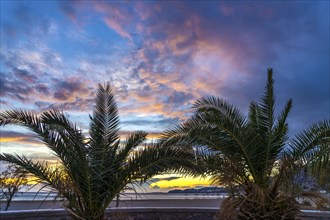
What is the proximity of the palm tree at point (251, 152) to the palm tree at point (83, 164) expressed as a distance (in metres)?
0.62

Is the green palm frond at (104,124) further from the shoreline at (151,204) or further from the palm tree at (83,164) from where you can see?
the shoreline at (151,204)

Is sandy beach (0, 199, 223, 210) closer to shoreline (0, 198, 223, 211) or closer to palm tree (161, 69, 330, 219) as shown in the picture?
shoreline (0, 198, 223, 211)

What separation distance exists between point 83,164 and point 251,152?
166 inches

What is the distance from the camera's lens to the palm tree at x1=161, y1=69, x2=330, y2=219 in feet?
27.8

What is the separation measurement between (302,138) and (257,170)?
1.41 meters

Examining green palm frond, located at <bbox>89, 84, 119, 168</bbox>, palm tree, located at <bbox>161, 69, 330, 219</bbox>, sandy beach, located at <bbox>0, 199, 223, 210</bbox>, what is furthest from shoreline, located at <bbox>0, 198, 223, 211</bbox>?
green palm frond, located at <bbox>89, 84, 119, 168</bbox>

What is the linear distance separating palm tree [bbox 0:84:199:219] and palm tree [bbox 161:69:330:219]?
2.03 feet

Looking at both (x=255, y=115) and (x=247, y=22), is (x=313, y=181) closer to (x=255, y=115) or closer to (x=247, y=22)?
(x=255, y=115)

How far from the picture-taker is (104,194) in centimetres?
793

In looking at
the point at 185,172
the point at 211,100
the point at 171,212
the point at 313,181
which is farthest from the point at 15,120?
the point at 313,181

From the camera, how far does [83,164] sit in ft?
24.8

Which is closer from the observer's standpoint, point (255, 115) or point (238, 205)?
point (238, 205)

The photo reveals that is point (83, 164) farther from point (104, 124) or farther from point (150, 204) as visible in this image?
point (150, 204)

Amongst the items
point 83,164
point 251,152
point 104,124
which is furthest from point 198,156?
point 83,164
